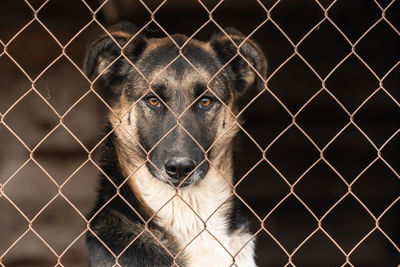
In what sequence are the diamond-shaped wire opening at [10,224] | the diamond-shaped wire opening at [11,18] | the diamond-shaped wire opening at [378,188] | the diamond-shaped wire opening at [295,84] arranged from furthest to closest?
the diamond-shaped wire opening at [295,84] → the diamond-shaped wire opening at [378,188] → the diamond-shaped wire opening at [10,224] → the diamond-shaped wire opening at [11,18]

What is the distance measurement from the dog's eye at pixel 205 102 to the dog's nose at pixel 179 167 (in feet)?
1.97

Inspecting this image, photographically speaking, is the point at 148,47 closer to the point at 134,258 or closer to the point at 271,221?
the point at 134,258

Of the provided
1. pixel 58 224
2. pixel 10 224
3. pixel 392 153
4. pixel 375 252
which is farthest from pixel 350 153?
pixel 10 224

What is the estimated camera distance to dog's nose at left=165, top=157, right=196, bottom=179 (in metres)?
3.21

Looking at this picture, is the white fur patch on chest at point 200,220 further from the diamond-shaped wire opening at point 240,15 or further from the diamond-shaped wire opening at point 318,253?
the diamond-shaped wire opening at point 318,253

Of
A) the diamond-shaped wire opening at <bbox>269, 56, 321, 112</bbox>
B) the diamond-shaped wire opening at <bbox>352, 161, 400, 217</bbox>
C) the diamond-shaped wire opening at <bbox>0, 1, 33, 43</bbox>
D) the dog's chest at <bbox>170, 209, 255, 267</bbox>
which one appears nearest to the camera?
the dog's chest at <bbox>170, 209, 255, 267</bbox>

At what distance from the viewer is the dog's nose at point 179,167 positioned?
3.21 m

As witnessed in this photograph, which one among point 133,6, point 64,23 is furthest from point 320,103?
point 64,23

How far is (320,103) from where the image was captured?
21.9 feet

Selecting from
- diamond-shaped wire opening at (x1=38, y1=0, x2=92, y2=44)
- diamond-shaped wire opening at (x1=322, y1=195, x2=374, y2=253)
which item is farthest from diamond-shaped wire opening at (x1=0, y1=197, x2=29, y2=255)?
diamond-shaped wire opening at (x1=322, y1=195, x2=374, y2=253)

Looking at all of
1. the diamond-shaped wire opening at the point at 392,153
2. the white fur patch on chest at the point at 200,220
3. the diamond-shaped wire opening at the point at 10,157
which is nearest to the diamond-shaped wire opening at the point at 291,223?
the diamond-shaped wire opening at the point at 392,153

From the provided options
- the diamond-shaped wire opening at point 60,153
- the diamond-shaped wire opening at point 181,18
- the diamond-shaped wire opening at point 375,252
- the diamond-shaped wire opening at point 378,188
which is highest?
the diamond-shaped wire opening at point 181,18

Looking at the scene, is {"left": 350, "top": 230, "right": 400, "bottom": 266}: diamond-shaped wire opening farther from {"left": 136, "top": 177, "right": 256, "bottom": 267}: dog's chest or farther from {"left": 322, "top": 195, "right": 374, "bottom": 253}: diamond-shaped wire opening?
{"left": 136, "top": 177, "right": 256, "bottom": 267}: dog's chest

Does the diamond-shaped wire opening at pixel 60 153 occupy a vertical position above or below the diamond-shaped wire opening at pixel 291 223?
above
